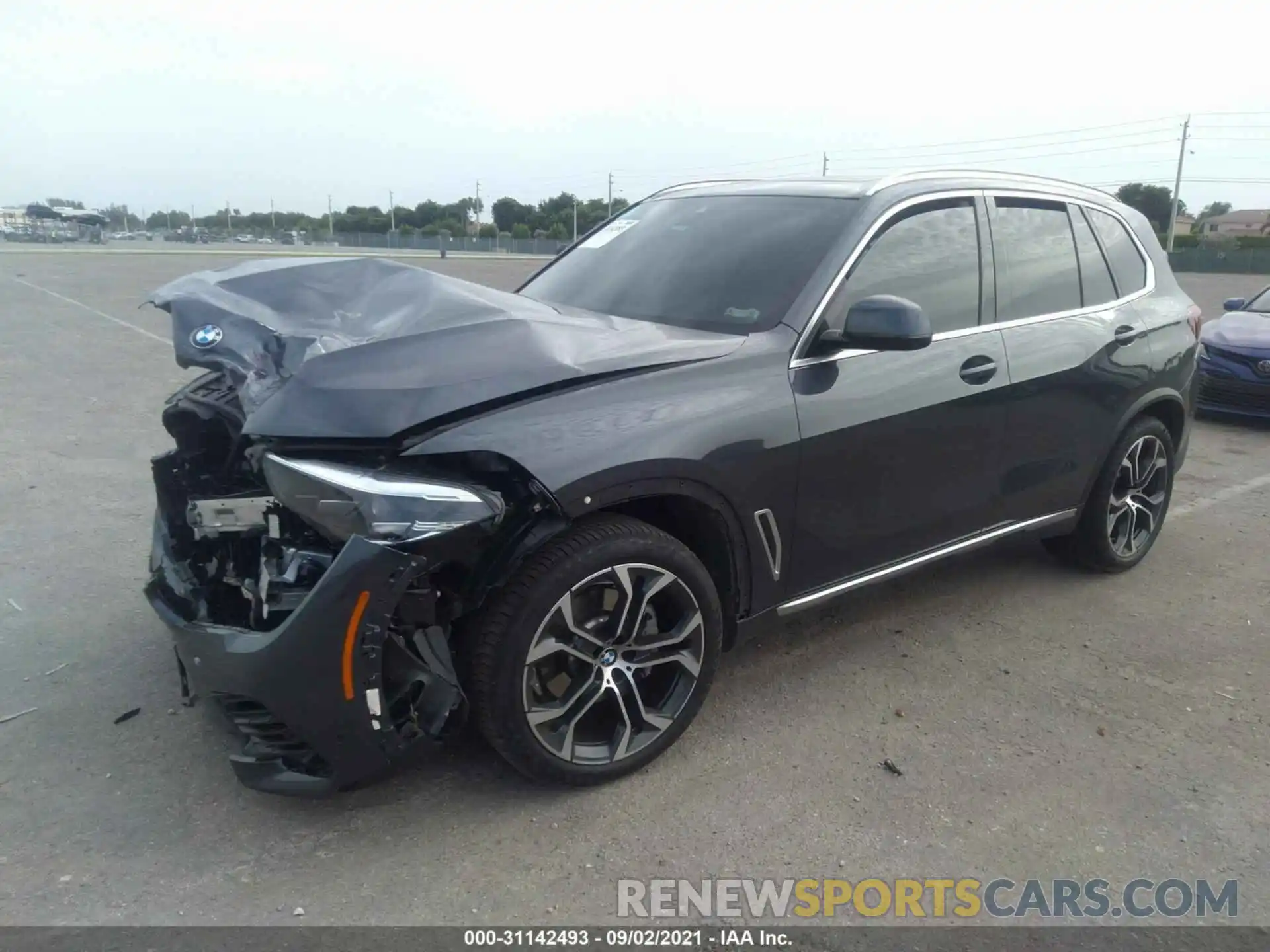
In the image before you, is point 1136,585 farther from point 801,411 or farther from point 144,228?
point 144,228

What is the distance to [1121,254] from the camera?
185 inches

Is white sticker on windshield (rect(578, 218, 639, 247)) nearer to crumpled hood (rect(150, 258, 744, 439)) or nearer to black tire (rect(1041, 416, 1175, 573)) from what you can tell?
crumpled hood (rect(150, 258, 744, 439))

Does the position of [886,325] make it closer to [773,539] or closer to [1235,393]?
[773,539]

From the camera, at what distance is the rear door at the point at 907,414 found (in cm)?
332

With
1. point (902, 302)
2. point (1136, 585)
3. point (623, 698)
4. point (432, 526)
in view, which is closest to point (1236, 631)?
point (1136, 585)

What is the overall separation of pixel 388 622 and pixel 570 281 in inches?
80.4

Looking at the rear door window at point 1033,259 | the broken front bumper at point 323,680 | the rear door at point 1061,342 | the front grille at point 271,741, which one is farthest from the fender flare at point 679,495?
the rear door window at point 1033,259

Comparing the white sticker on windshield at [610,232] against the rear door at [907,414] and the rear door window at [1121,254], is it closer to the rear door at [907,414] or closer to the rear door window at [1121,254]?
the rear door at [907,414]

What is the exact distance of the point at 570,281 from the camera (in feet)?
13.5

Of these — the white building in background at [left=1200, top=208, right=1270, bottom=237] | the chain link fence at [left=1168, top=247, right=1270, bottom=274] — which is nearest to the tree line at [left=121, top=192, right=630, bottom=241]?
the chain link fence at [left=1168, top=247, right=1270, bottom=274]

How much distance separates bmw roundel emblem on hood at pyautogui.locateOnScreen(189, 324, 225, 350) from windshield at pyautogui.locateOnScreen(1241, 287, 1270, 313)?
9.73 metres

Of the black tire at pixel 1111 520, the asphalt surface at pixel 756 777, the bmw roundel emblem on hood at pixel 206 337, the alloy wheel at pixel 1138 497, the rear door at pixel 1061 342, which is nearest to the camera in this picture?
the asphalt surface at pixel 756 777

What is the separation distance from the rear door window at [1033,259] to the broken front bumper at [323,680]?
2.72 meters

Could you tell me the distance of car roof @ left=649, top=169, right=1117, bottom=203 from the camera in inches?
149
